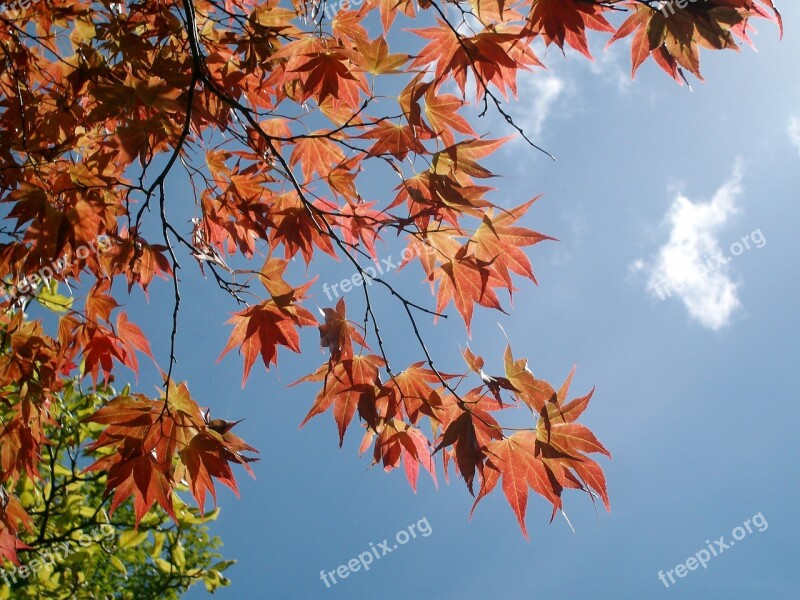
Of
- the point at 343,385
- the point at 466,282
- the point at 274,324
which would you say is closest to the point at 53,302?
the point at 274,324

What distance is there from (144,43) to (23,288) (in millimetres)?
906

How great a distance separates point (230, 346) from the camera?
182 cm

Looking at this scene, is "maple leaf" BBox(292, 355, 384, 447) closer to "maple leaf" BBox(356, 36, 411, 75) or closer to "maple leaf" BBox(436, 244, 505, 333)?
"maple leaf" BBox(436, 244, 505, 333)

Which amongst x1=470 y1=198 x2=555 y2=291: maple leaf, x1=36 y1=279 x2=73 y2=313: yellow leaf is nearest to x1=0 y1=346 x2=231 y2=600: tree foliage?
x1=36 y1=279 x2=73 y2=313: yellow leaf

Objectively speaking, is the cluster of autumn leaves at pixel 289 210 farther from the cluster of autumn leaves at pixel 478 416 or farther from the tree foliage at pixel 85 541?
the tree foliage at pixel 85 541

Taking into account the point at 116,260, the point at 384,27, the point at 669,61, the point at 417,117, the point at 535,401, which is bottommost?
the point at 535,401

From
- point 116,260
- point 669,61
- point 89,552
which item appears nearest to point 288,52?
point 116,260

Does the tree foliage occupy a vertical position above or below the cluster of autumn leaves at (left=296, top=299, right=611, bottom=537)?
above

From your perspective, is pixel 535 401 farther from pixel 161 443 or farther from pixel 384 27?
pixel 384 27

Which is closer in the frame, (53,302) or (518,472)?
(518,472)

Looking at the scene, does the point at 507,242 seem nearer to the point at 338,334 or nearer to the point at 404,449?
the point at 338,334

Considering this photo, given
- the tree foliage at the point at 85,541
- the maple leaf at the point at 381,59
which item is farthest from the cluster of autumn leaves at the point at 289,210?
the tree foliage at the point at 85,541

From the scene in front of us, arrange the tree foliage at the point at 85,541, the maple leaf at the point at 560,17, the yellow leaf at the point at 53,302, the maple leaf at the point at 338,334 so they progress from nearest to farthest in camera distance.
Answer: the maple leaf at the point at 560,17
the maple leaf at the point at 338,334
the yellow leaf at the point at 53,302
the tree foliage at the point at 85,541

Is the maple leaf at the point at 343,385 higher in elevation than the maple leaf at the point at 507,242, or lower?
lower
